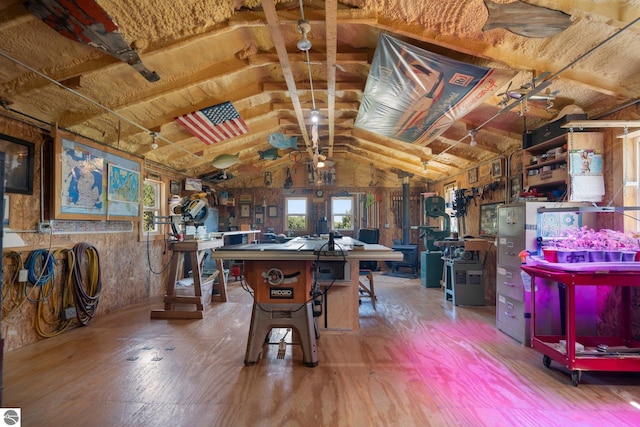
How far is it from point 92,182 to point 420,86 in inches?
166

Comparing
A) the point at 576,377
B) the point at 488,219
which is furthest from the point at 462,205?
the point at 576,377

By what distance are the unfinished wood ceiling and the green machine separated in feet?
7.95

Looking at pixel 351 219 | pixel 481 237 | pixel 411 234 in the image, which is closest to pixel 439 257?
pixel 481 237

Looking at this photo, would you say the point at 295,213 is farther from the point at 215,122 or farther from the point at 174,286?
the point at 174,286

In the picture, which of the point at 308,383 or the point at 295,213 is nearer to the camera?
the point at 308,383

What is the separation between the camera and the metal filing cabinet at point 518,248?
10.9ft

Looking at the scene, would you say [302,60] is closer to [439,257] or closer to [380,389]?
[380,389]

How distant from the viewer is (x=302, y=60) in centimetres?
360

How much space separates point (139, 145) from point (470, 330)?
545cm

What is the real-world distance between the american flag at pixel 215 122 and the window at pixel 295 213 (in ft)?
14.0

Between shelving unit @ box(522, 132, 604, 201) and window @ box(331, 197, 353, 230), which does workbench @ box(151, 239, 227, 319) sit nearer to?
shelving unit @ box(522, 132, 604, 201)

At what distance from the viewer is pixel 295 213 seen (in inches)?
368

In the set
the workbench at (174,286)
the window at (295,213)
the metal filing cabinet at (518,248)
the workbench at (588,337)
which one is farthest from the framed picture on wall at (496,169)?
the window at (295,213)

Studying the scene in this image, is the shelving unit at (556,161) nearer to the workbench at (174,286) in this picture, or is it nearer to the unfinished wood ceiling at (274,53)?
the unfinished wood ceiling at (274,53)
